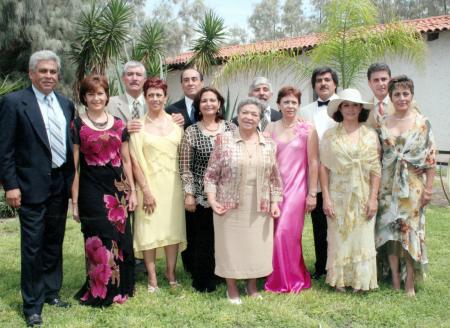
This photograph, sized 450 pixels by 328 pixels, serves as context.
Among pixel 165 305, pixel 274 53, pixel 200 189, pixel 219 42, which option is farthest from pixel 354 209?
pixel 219 42

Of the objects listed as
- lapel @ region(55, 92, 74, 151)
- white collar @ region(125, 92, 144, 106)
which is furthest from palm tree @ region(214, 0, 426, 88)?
lapel @ region(55, 92, 74, 151)

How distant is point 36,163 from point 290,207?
7.25 feet

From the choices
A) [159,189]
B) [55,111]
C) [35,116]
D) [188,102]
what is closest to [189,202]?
[159,189]

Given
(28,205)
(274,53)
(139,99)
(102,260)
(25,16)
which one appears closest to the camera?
(28,205)

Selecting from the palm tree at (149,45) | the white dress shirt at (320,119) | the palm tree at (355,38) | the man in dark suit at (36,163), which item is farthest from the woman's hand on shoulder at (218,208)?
the palm tree at (149,45)

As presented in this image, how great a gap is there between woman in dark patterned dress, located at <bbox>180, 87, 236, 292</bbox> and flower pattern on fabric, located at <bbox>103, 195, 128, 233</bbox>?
1.84 feet

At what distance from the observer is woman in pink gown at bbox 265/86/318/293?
457 cm

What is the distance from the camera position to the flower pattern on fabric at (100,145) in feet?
13.5

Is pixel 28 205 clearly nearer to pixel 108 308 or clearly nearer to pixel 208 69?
pixel 108 308

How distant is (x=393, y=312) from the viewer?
4.13m

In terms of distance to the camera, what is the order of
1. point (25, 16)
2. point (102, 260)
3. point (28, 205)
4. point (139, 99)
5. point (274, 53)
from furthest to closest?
point (25, 16), point (274, 53), point (139, 99), point (102, 260), point (28, 205)

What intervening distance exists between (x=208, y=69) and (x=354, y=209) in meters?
12.9

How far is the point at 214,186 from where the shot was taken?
431 cm

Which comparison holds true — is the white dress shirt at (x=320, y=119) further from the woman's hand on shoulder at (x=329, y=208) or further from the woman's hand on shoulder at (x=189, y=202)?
the woman's hand on shoulder at (x=189, y=202)
